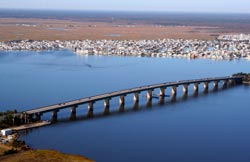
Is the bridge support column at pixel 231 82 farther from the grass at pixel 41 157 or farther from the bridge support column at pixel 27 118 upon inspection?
the grass at pixel 41 157

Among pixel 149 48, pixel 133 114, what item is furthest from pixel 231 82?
pixel 149 48

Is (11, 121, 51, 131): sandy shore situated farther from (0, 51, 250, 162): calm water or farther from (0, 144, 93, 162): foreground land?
(0, 144, 93, 162): foreground land

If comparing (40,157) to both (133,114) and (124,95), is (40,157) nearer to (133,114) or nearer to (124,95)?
(133,114)

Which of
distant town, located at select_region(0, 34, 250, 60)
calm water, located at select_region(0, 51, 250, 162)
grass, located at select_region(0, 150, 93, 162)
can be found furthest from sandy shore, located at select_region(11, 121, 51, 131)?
distant town, located at select_region(0, 34, 250, 60)

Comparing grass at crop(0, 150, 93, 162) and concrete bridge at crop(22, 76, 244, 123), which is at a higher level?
grass at crop(0, 150, 93, 162)

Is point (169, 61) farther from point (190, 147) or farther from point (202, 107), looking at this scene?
point (190, 147)

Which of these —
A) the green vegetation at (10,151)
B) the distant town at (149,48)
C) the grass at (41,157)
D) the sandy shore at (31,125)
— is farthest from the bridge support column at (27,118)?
the distant town at (149,48)

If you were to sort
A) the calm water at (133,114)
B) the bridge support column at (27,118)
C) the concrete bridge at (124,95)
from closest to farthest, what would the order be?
the calm water at (133,114), the bridge support column at (27,118), the concrete bridge at (124,95)
